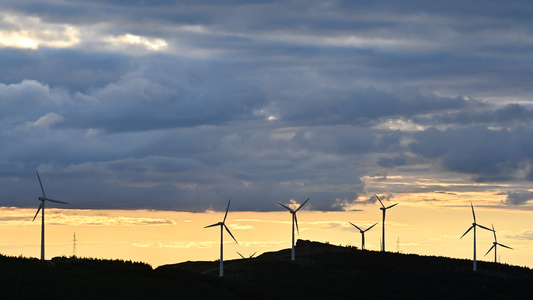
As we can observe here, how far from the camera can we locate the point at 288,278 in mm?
123562

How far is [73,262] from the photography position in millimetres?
103250

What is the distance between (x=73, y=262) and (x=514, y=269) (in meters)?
93.0

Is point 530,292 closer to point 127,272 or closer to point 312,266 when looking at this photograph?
point 312,266

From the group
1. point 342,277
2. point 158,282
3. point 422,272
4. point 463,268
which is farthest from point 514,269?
point 158,282

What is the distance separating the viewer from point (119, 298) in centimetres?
9025

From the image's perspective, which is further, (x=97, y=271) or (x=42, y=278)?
(x=97, y=271)

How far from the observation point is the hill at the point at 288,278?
93.1 meters

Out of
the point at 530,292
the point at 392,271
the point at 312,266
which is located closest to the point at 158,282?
the point at 312,266

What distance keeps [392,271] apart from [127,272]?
53.6 metres

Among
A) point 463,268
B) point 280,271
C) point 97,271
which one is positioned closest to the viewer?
point 97,271

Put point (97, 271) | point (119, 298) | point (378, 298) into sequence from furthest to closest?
point (378, 298) → point (97, 271) → point (119, 298)

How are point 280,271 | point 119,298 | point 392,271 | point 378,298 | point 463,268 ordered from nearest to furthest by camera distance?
point 119,298, point 378,298, point 280,271, point 392,271, point 463,268

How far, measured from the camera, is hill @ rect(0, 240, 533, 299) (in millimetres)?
93125

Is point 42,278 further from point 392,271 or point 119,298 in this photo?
point 392,271
